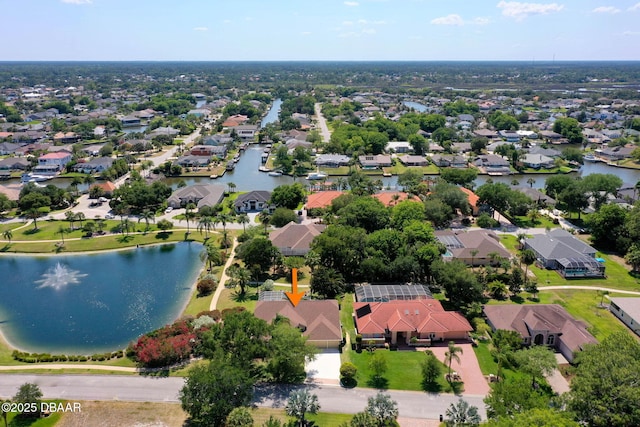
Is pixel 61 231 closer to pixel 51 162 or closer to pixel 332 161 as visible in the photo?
pixel 51 162

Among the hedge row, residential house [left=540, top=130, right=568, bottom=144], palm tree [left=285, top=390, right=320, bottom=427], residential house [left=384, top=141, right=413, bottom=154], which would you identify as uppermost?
residential house [left=540, top=130, right=568, bottom=144]

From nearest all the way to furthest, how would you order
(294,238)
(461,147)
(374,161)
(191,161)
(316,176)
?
(294,238) < (316,176) < (374,161) < (191,161) < (461,147)

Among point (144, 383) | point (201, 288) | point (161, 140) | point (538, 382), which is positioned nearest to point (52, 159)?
point (161, 140)

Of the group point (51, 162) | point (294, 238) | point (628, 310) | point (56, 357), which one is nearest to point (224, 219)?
point (294, 238)

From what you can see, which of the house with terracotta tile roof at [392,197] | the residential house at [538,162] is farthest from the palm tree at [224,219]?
the residential house at [538,162]

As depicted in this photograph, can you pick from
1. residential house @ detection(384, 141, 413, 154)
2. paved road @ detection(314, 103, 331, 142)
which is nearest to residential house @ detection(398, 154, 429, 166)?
residential house @ detection(384, 141, 413, 154)

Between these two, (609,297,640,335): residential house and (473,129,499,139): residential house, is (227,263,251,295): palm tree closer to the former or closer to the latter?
(609,297,640,335): residential house
